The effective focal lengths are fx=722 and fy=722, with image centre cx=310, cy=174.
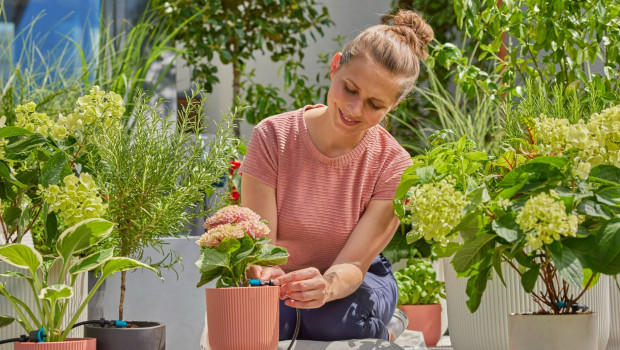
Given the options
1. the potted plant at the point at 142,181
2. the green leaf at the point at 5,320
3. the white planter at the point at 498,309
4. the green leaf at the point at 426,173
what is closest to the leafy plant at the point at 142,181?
the potted plant at the point at 142,181

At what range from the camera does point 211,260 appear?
1.39 m

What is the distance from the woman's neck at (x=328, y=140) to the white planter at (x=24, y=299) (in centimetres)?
93

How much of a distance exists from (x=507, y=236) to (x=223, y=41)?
425cm

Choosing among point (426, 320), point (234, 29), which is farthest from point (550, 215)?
point (234, 29)

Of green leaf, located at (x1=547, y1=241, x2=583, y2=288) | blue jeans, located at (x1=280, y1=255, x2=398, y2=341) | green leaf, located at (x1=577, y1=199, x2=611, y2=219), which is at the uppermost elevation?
green leaf, located at (x1=577, y1=199, x2=611, y2=219)

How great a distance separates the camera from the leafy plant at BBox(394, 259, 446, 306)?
327cm

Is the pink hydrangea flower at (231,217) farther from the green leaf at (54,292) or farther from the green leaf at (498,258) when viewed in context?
the green leaf at (498,258)

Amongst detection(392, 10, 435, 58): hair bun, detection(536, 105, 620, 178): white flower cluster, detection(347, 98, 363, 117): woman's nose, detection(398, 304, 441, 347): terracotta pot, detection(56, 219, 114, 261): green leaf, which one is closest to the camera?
detection(536, 105, 620, 178): white flower cluster

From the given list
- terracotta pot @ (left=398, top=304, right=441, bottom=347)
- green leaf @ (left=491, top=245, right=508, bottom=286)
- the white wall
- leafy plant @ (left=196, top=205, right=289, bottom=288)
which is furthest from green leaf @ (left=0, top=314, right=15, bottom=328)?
the white wall

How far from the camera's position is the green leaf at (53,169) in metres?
1.36

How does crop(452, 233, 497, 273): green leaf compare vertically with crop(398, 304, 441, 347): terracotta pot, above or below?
above

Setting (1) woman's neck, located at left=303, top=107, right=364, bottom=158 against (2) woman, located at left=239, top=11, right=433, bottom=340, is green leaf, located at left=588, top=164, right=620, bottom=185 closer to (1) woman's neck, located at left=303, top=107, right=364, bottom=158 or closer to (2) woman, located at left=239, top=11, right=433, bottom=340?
(2) woman, located at left=239, top=11, right=433, bottom=340

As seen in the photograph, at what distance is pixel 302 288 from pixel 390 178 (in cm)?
64

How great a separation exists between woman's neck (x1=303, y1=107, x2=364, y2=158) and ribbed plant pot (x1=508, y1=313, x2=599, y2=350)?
3.30 feet
